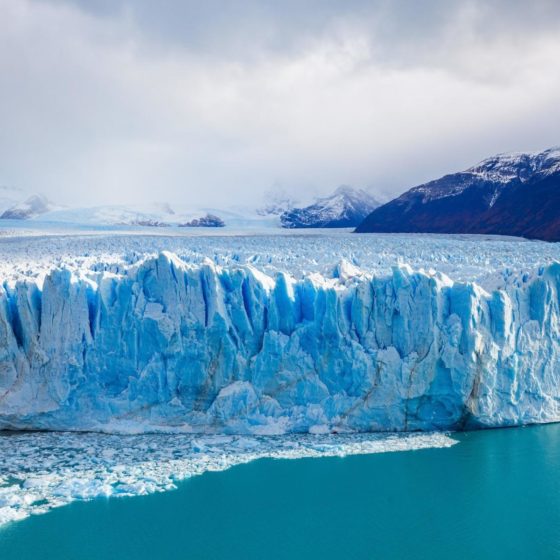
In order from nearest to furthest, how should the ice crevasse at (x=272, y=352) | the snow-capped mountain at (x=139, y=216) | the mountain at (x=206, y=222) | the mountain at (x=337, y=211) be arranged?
1. the ice crevasse at (x=272, y=352)
2. the snow-capped mountain at (x=139, y=216)
3. the mountain at (x=206, y=222)
4. the mountain at (x=337, y=211)

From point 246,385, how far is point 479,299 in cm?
373

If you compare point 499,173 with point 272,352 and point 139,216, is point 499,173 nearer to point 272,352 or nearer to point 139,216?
point 272,352

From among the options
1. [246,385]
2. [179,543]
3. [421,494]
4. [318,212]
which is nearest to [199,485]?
[179,543]

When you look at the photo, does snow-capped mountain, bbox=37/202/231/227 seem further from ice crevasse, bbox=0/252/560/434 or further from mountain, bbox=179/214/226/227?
ice crevasse, bbox=0/252/560/434

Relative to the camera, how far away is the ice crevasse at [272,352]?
9.33 metres

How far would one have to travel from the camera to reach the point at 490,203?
24844mm

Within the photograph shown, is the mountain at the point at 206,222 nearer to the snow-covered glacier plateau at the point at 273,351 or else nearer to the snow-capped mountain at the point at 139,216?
the snow-capped mountain at the point at 139,216

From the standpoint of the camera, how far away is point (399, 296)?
945 centimetres

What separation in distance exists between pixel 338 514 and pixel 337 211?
114 feet

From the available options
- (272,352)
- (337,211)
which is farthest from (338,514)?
(337,211)

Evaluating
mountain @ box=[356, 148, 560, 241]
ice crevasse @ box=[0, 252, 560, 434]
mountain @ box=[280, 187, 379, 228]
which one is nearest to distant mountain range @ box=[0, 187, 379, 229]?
mountain @ box=[280, 187, 379, 228]

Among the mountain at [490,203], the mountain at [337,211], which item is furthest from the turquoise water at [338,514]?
the mountain at [337,211]

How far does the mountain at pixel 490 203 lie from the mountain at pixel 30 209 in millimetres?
24685

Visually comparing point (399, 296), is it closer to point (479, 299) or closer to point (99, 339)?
point (479, 299)
